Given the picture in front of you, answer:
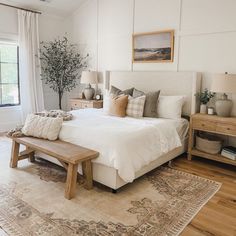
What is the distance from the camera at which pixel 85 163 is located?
2723 millimetres

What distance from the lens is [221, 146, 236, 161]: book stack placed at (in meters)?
3.47

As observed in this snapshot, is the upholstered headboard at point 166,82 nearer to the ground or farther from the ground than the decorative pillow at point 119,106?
farther from the ground

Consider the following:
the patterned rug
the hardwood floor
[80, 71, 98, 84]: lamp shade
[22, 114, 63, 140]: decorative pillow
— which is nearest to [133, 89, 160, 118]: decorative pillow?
the hardwood floor

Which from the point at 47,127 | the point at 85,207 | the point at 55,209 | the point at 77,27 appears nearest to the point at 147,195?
the point at 85,207

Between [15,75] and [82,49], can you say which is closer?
[15,75]

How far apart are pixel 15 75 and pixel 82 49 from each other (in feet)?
5.39

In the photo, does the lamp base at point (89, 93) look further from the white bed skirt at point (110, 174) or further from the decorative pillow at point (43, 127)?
the white bed skirt at point (110, 174)

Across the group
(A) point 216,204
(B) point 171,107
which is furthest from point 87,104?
(A) point 216,204

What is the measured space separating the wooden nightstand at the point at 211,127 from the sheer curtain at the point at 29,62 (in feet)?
11.5

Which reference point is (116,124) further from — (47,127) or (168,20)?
(168,20)

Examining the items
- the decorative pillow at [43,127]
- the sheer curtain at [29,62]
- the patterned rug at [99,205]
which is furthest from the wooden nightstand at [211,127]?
the sheer curtain at [29,62]

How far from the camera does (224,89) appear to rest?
337 cm

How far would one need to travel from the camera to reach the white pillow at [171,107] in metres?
3.92

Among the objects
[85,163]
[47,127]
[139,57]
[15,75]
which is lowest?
[85,163]
